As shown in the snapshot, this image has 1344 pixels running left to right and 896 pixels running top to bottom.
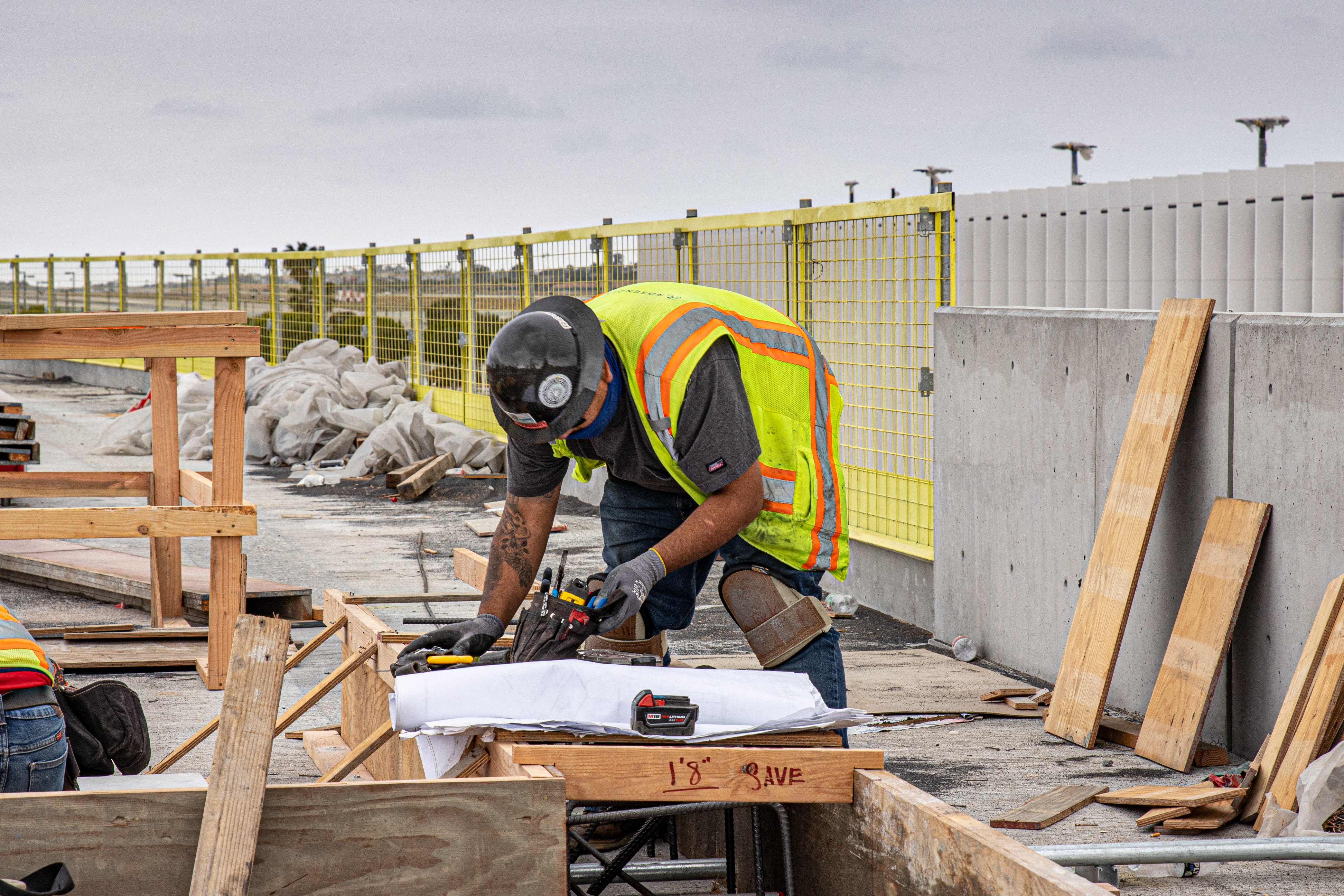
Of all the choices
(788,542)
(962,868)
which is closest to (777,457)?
(788,542)

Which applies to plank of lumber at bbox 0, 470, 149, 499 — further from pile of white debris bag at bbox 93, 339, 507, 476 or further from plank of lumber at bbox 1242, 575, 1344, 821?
pile of white debris bag at bbox 93, 339, 507, 476

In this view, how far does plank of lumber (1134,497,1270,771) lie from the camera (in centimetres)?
512

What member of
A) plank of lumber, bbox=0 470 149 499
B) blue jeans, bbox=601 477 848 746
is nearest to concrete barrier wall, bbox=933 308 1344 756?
blue jeans, bbox=601 477 848 746

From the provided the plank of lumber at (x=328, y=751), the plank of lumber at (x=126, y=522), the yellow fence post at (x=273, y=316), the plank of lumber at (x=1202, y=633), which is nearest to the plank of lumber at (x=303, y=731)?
the plank of lumber at (x=328, y=751)

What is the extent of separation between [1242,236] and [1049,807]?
311 centimetres

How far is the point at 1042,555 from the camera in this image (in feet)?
21.5

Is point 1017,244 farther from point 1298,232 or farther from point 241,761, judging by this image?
point 241,761

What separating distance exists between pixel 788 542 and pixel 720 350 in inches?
25.1

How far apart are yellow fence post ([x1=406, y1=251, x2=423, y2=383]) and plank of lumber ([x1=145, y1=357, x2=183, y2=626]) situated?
9786mm

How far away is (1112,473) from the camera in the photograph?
6.04 meters

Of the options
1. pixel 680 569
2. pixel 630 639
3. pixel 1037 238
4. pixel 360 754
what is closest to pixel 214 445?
pixel 630 639

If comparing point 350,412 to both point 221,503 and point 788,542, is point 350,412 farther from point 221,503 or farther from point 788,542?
point 788,542

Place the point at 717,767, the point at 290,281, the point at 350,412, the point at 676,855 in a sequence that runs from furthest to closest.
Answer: the point at 290,281, the point at 350,412, the point at 676,855, the point at 717,767

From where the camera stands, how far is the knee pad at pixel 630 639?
4.40m
